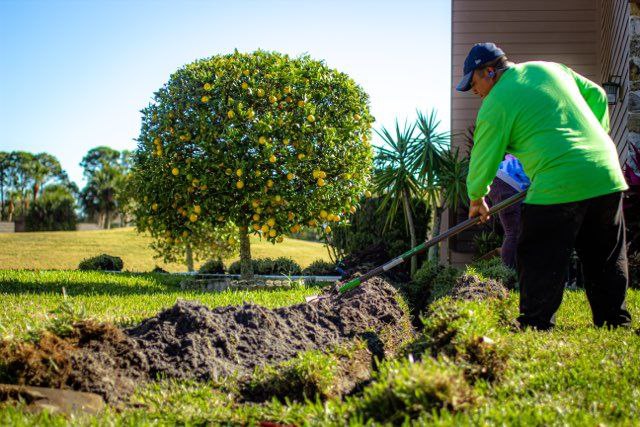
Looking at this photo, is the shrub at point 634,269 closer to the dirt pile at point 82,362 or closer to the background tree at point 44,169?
the dirt pile at point 82,362

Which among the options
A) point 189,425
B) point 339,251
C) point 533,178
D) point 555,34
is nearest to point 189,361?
point 189,425

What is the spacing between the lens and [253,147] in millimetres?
8508

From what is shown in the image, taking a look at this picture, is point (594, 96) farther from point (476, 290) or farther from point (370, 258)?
point (370, 258)

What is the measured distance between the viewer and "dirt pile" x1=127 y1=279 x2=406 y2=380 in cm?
386

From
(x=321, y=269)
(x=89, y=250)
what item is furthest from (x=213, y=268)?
(x=89, y=250)

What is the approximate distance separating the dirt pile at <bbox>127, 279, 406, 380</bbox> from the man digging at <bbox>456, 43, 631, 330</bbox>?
1.19 metres

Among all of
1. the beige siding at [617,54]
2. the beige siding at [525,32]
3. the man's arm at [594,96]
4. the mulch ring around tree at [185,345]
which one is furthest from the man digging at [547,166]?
the beige siding at [525,32]

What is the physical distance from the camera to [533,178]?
468 centimetres

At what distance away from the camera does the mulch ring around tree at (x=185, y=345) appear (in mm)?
3422

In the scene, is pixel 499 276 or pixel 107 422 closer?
pixel 107 422

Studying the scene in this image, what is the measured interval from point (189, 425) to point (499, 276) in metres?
4.47

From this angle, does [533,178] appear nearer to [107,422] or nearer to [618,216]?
[618,216]

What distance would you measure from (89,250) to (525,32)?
60.8 ft

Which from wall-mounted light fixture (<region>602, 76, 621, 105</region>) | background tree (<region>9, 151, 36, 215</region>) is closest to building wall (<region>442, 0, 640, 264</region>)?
wall-mounted light fixture (<region>602, 76, 621, 105</region>)
